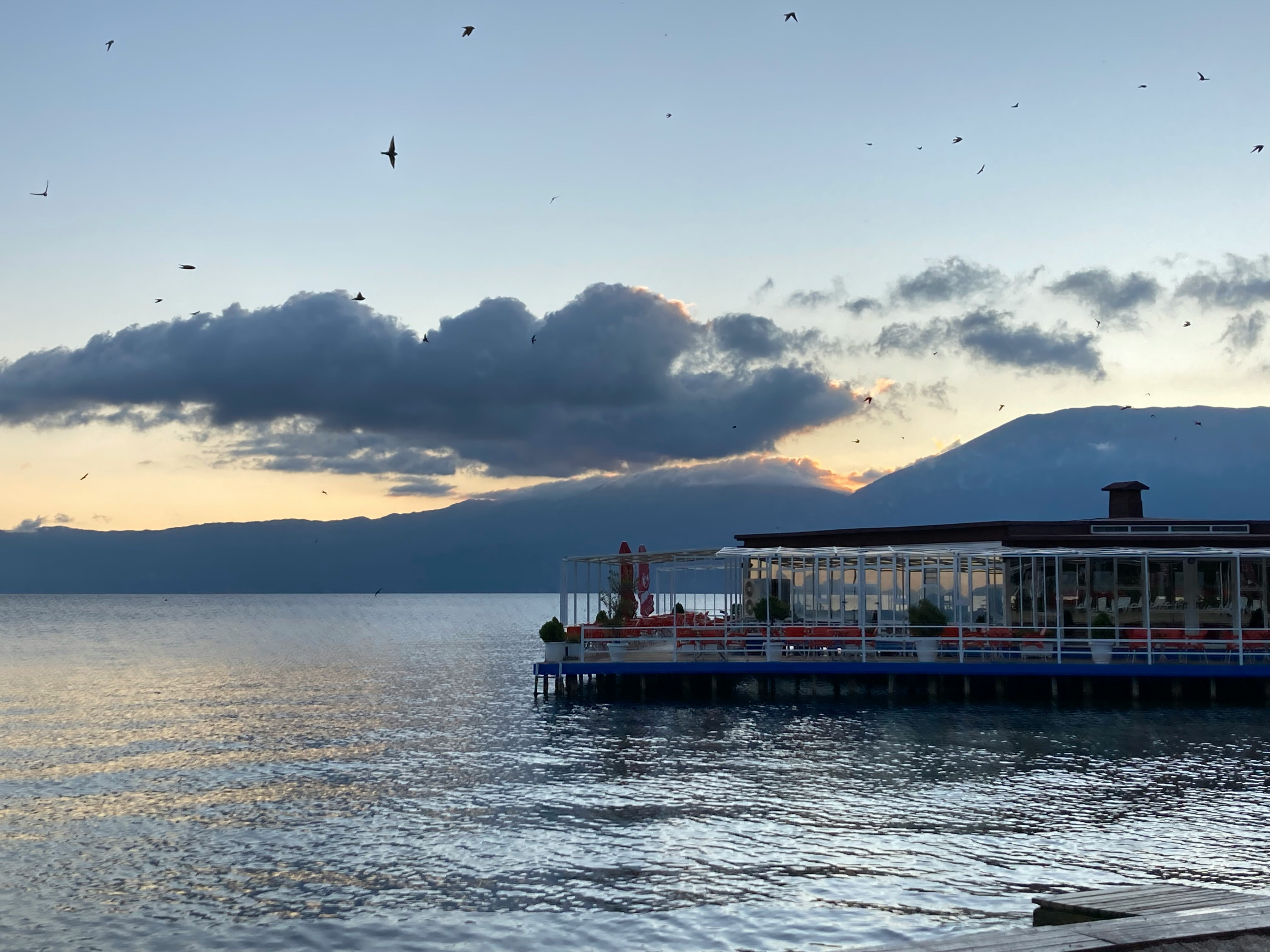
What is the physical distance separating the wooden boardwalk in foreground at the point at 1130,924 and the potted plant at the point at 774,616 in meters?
28.3

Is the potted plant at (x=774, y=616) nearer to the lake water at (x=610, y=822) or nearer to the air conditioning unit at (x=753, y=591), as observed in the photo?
the air conditioning unit at (x=753, y=591)

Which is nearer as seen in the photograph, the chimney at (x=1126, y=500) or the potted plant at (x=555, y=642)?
the potted plant at (x=555, y=642)

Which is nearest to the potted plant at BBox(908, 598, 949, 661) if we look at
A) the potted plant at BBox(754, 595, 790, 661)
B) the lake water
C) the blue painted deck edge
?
the blue painted deck edge

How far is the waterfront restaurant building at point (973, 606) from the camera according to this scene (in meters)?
38.7

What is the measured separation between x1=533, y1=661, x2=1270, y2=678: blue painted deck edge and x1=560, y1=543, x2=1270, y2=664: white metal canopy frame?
0.59 metres

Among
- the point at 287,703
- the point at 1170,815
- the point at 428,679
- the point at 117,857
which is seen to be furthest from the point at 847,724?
the point at 428,679

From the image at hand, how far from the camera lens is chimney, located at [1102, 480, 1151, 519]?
58500 millimetres

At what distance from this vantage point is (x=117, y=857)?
1989 centimetres

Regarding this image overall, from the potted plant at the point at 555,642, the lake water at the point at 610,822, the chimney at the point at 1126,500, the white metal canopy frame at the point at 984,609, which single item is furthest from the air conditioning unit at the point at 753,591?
the chimney at the point at 1126,500

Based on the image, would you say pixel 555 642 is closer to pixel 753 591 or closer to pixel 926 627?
pixel 926 627

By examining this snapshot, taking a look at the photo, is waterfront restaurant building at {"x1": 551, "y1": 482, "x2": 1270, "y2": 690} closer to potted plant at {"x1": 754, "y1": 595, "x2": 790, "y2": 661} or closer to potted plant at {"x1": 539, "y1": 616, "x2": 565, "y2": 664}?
potted plant at {"x1": 754, "y1": 595, "x2": 790, "y2": 661}

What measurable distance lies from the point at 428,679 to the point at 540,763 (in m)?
35.1

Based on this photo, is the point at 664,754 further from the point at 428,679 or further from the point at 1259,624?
the point at 428,679

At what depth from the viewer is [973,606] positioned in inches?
1869
